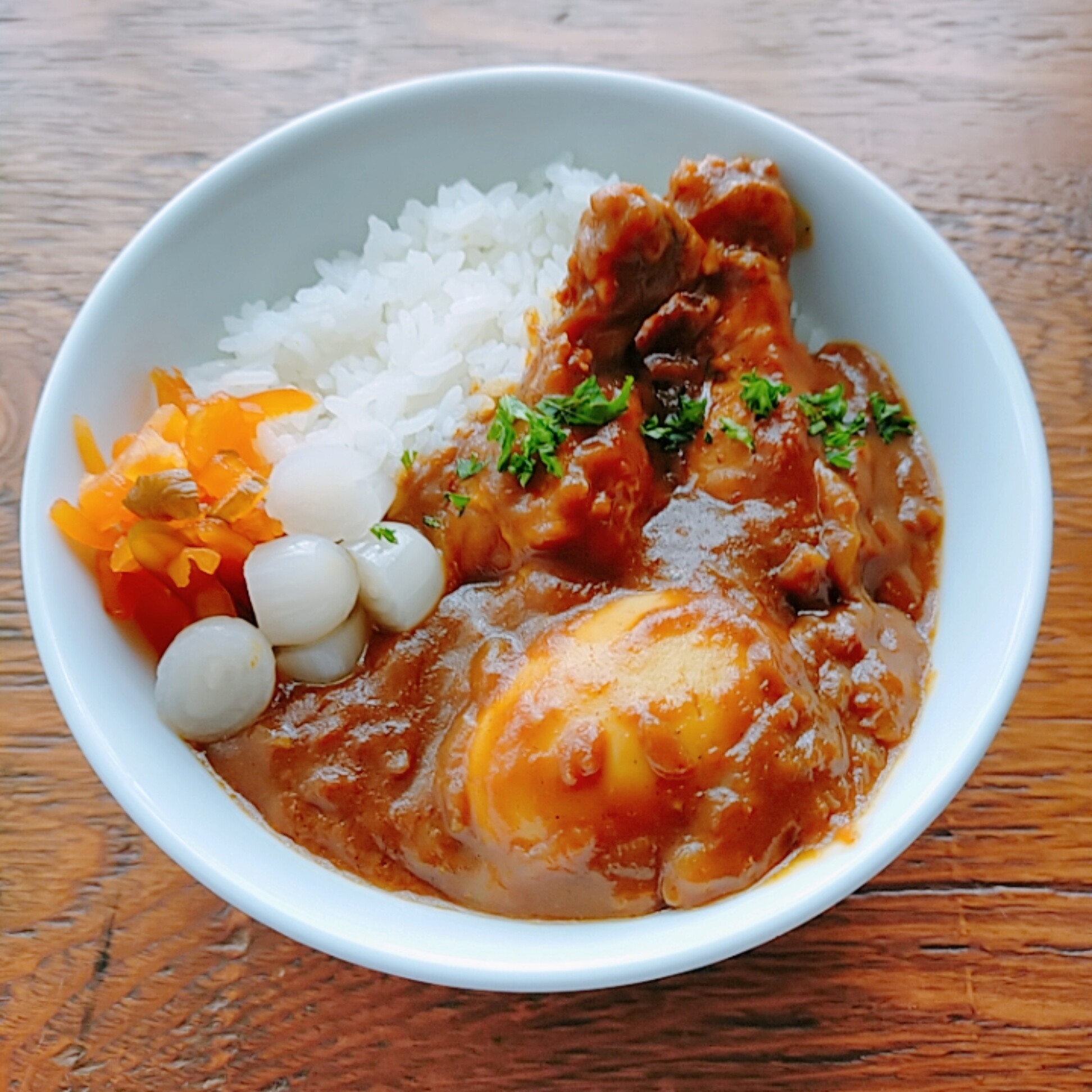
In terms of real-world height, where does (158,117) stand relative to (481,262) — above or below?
above

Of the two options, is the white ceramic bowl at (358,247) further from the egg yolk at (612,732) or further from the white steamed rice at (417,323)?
the egg yolk at (612,732)

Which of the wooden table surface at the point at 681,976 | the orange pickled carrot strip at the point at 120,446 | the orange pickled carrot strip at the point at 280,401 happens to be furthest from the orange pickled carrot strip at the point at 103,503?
the wooden table surface at the point at 681,976

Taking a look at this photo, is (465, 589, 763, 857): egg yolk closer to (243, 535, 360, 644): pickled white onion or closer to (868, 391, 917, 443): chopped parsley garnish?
(243, 535, 360, 644): pickled white onion

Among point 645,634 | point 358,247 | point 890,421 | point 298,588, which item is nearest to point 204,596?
point 298,588

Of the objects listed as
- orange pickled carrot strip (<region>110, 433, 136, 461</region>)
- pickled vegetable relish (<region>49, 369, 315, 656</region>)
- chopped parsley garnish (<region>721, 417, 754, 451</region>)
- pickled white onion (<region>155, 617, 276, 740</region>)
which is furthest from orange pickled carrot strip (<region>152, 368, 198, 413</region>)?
chopped parsley garnish (<region>721, 417, 754, 451</region>)

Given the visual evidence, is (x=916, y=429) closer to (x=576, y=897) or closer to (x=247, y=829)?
(x=576, y=897)

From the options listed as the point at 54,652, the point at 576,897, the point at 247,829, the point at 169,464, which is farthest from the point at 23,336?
the point at 576,897

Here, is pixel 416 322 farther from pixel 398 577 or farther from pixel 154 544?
pixel 154 544
